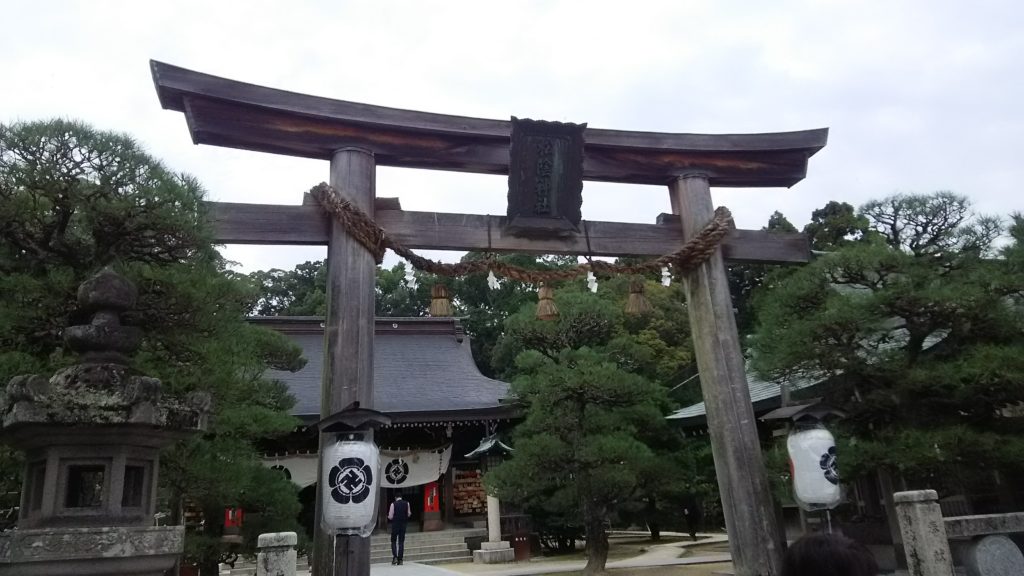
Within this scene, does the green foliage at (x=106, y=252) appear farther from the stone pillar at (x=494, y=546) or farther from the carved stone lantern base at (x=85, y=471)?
the stone pillar at (x=494, y=546)

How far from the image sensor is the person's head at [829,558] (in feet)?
5.27

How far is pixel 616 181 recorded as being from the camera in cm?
Result: 700

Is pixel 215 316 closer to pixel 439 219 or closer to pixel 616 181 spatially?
pixel 439 219

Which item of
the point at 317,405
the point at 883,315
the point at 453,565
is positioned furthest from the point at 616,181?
the point at 317,405

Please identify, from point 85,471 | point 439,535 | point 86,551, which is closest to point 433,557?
point 439,535

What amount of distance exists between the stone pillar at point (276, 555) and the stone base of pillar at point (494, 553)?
35.4 ft

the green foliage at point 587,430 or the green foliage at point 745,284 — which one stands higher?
the green foliage at point 745,284

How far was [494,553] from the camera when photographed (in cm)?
1434

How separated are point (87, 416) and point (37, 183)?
146cm

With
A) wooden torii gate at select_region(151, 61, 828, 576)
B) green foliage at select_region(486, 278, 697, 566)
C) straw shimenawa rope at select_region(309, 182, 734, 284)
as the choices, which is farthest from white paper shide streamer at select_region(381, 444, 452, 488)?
wooden torii gate at select_region(151, 61, 828, 576)

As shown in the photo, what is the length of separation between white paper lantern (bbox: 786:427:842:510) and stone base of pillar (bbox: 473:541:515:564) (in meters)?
10.1

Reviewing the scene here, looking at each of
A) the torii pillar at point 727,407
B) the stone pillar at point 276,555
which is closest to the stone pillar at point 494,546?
the torii pillar at point 727,407

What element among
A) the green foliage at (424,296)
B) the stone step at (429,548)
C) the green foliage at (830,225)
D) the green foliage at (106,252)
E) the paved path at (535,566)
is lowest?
the paved path at (535,566)

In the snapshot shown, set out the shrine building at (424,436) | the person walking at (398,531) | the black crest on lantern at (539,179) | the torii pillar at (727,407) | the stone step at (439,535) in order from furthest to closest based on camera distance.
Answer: the stone step at (439,535)
the shrine building at (424,436)
the person walking at (398,531)
the black crest on lantern at (539,179)
the torii pillar at (727,407)
